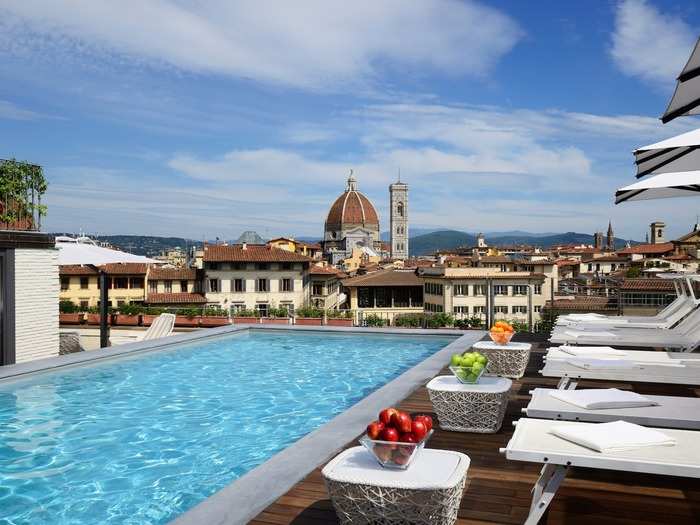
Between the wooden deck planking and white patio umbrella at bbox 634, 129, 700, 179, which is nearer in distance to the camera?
the wooden deck planking

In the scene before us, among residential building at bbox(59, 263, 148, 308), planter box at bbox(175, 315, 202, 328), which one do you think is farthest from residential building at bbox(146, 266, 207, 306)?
planter box at bbox(175, 315, 202, 328)

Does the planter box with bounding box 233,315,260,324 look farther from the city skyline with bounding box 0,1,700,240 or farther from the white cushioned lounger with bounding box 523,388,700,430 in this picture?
the white cushioned lounger with bounding box 523,388,700,430

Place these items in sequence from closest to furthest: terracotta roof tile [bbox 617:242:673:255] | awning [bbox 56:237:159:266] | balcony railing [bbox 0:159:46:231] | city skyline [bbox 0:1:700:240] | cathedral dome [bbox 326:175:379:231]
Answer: balcony railing [bbox 0:159:46:231]
awning [bbox 56:237:159:266]
city skyline [bbox 0:1:700:240]
terracotta roof tile [bbox 617:242:673:255]
cathedral dome [bbox 326:175:379:231]

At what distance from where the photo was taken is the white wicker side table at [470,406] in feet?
17.3

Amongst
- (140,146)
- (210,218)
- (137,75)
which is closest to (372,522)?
(137,75)

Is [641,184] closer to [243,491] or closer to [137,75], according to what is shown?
[243,491]

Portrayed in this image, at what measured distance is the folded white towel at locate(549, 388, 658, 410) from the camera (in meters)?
4.37

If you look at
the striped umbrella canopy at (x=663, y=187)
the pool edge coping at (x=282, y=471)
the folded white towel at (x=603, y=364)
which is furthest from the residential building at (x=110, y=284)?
the folded white towel at (x=603, y=364)

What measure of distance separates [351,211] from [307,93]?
135m

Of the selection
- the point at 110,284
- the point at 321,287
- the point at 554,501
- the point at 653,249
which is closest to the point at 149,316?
the point at 554,501

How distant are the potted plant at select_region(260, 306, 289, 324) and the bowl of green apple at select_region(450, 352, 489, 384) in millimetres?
20013

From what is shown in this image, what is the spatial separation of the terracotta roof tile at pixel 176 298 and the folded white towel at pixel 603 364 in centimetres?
5060

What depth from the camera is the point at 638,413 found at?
4.16 metres

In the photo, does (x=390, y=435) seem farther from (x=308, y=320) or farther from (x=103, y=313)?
(x=308, y=320)
